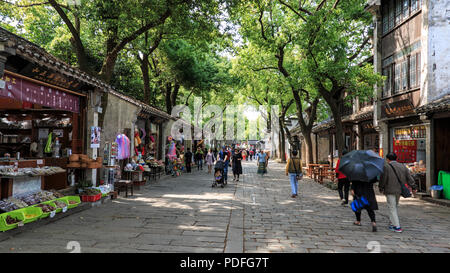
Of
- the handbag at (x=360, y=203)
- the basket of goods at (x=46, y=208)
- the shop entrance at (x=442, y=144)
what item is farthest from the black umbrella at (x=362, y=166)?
the shop entrance at (x=442, y=144)

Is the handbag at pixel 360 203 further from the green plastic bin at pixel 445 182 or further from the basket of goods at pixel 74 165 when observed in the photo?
the basket of goods at pixel 74 165

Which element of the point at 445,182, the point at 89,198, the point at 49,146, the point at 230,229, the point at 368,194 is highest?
the point at 49,146

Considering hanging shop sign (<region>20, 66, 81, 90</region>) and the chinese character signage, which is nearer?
hanging shop sign (<region>20, 66, 81, 90</region>)

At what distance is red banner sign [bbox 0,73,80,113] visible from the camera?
22.8 ft

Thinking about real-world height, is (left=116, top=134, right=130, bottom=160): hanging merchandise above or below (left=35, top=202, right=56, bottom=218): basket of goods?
above

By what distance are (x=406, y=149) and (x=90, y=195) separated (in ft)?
45.7

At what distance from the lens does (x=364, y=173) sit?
6.78m

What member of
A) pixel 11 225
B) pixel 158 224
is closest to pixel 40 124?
pixel 11 225

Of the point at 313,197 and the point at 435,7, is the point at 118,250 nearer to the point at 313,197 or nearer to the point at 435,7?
the point at 313,197

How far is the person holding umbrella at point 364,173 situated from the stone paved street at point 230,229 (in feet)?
2.18

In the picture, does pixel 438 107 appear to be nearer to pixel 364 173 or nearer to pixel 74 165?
pixel 364 173

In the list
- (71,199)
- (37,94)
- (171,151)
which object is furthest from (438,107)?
(171,151)

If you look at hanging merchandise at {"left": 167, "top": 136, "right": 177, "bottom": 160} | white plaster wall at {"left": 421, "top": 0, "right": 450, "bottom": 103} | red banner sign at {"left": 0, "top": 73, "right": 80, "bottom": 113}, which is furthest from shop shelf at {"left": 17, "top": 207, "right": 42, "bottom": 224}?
white plaster wall at {"left": 421, "top": 0, "right": 450, "bottom": 103}

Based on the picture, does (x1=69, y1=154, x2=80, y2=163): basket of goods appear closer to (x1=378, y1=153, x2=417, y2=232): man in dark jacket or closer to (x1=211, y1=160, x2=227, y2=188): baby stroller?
(x1=211, y1=160, x2=227, y2=188): baby stroller
